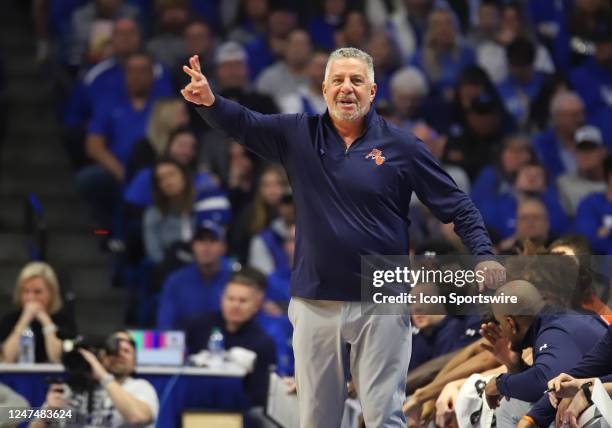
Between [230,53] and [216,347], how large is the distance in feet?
10.7

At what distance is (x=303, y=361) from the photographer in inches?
204

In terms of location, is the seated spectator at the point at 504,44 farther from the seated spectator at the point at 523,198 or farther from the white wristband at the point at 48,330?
the white wristband at the point at 48,330

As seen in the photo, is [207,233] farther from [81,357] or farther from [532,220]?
[532,220]

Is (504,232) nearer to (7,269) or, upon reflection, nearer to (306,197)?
(7,269)

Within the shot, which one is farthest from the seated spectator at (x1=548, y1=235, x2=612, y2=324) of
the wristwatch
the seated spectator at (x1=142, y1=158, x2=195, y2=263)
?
the seated spectator at (x1=142, y1=158, x2=195, y2=263)

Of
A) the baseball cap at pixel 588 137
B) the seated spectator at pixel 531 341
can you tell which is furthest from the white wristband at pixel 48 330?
the baseball cap at pixel 588 137

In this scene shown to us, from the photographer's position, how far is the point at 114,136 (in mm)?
10734

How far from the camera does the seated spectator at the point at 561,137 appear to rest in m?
10.7

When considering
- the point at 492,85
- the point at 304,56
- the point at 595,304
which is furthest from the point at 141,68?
the point at 595,304

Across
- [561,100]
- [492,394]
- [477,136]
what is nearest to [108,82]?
[477,136]

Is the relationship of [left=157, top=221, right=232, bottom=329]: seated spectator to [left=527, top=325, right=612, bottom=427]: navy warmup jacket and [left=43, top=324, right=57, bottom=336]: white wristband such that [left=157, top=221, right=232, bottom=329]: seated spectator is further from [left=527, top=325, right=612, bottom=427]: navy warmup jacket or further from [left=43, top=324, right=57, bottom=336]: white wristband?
[left=527, top=325, right=612, bottom=427]: navy warmup jacket

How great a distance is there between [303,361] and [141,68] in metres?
5.97

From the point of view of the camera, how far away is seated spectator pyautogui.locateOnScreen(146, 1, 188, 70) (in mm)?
11562

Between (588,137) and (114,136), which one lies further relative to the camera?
(114,136)
